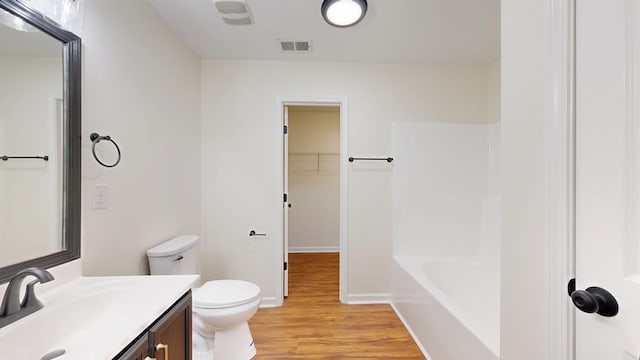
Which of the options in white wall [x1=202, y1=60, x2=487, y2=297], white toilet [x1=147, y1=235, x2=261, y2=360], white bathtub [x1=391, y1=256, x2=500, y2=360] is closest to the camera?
white bathtub [x1=391, y1=256, x2=500, y2=360]

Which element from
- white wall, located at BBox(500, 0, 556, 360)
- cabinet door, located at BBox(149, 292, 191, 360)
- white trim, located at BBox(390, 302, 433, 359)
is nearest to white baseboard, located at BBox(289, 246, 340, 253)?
white trim, located at BBox(390, 302, 433, 359)

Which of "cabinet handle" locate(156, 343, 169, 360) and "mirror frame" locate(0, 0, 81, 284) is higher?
"mirror frame" locate(0, 0, 81, 284)

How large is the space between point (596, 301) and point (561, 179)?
301 millimetres

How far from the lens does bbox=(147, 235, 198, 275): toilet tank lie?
1.71m

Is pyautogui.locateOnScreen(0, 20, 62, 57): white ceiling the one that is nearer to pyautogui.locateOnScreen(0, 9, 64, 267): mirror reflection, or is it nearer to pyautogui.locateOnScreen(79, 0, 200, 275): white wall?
pyautogui.locateOnScreen(0, 9, 64, 267): mirror reflection

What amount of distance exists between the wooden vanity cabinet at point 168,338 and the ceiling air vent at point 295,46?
201 centimetres

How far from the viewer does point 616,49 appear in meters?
0.62

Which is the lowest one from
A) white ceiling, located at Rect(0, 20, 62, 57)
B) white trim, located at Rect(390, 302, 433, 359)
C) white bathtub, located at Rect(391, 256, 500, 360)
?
white trim, located at Rect(390, 302, 433, 359)

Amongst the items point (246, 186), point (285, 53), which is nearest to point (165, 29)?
point (285, 53)

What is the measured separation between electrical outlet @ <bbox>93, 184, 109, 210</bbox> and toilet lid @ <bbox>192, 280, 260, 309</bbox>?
2.56 feet

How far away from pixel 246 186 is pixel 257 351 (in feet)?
4.55

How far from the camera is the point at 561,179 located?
74 centimetres

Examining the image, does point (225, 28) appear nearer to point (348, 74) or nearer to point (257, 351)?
point (348, 74)

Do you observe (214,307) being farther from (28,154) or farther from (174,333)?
(28,154)
